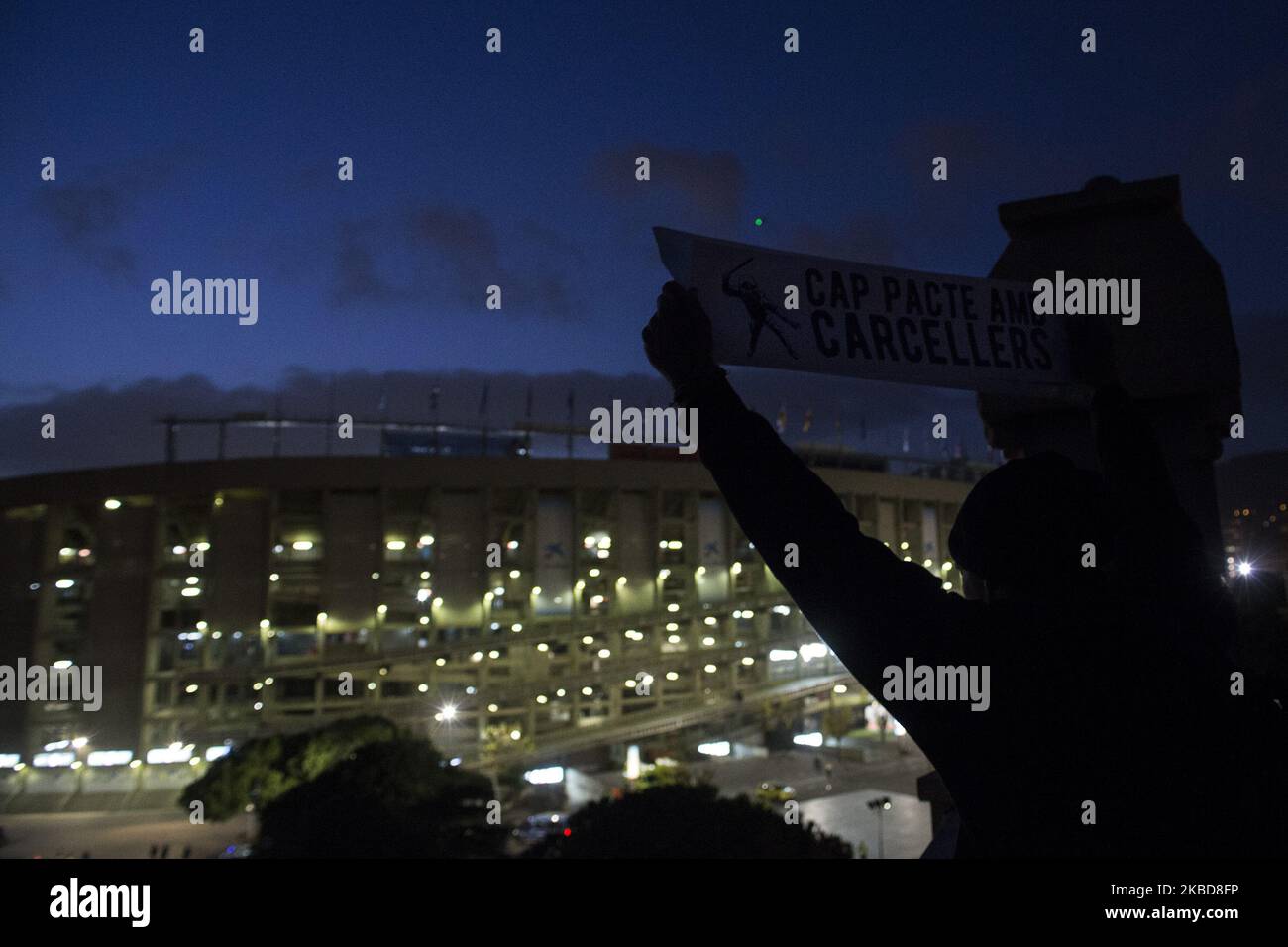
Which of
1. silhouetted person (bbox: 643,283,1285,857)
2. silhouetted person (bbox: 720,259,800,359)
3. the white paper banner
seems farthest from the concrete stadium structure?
silhouetted person (bbox: 643,283,1285,857)

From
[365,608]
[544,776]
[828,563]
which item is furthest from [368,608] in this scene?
[828,563]

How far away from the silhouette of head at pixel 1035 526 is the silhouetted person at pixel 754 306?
616 mm

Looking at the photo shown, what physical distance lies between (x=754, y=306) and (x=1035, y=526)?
786 millimetres

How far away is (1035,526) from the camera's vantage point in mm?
1451

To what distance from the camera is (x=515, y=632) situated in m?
47.2

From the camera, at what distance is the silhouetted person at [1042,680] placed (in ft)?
4.50

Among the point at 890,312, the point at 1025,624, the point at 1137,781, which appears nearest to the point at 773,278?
the point at 890,312

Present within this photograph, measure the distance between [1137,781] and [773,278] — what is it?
1.24m

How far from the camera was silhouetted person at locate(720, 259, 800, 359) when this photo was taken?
1876 mm

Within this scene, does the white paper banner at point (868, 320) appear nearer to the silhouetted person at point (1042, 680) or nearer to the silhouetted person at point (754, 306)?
the silhouetted person at point (754, 306)

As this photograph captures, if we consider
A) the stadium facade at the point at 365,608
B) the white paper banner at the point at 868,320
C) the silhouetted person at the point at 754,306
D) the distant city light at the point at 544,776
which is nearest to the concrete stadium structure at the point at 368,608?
the stadium facade at the point at 365,608

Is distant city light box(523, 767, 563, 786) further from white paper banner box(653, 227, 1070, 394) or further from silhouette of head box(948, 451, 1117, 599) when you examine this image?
silhouette of head box(948, 451, 1117, 599)
